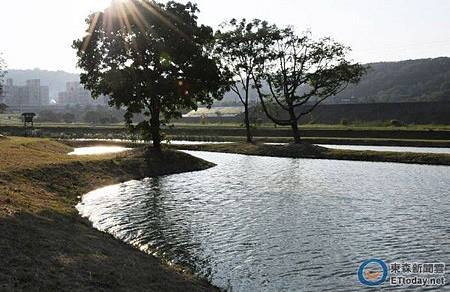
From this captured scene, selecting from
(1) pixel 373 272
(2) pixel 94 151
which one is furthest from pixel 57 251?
(2) pixel 94 151

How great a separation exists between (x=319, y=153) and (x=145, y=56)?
85.5 ft

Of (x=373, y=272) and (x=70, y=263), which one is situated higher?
(x=70, y=263)

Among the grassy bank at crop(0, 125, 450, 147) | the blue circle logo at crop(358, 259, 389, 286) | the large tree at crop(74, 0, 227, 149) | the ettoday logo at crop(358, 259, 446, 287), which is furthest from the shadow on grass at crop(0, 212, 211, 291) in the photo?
the grassy bank at crop(0, 125, 450, 147)

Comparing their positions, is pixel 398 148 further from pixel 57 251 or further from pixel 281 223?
pixel 57 251

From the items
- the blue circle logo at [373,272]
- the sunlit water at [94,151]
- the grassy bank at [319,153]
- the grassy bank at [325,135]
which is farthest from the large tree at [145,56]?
the blue circle logo at [373,272]

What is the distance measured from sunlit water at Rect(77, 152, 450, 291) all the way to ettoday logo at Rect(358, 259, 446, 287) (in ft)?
1.38

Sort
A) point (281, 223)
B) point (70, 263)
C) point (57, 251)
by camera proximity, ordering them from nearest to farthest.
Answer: point (70, 263)
point (57, 251)
point (281, 223)

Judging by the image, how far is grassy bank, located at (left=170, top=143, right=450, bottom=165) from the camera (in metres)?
49.4

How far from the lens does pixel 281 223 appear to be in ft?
73.4

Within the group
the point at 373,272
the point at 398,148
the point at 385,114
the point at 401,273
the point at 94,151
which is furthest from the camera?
the point at 385,114

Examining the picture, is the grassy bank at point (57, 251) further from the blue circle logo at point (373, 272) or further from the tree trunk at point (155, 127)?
the tree trunk at point (155, 127)

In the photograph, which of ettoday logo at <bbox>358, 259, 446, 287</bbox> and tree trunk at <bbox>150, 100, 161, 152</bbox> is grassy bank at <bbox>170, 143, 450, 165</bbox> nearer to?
tree trunk at <bbox>150, 100, 161, 152</bbox>

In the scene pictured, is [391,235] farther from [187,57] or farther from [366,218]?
[187,57]

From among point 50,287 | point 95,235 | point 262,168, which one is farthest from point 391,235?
point 262,168
